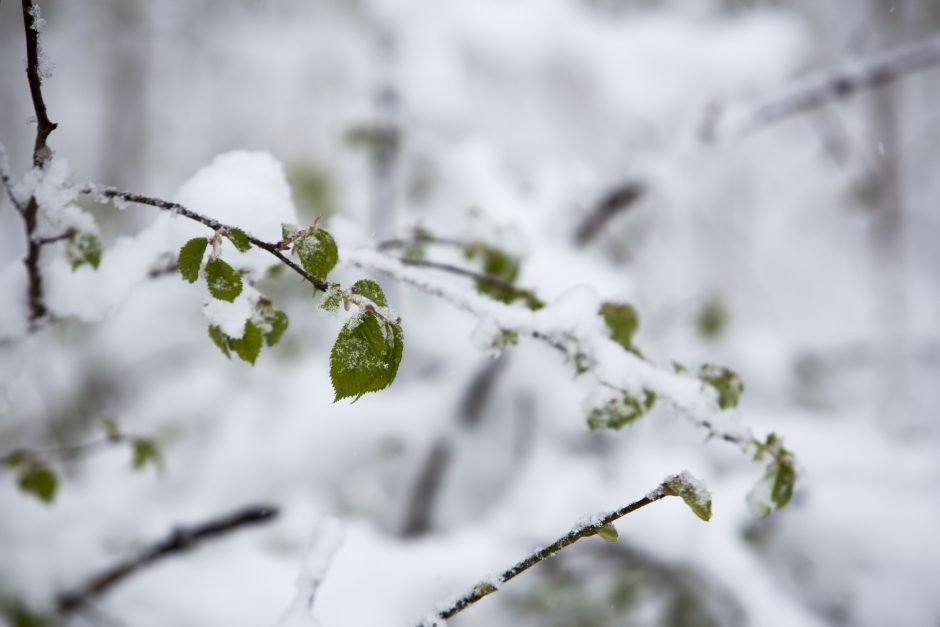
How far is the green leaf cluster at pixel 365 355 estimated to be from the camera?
0.43 metres

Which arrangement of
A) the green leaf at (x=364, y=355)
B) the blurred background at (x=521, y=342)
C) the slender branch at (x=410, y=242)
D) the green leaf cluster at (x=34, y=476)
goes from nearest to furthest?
the green leaf at (x=364, y=355)
the slender branch at (x=410, y=242)
the green leaf cluster at (x=34, y=476)
the blurred background at (x=521, y=342)

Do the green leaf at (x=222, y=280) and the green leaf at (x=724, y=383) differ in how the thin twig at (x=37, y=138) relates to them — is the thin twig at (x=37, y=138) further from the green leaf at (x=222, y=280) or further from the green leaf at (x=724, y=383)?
the green leaf at (x=724, y=383)

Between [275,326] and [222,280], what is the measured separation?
0.12m

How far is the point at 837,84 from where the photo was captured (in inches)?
49.2

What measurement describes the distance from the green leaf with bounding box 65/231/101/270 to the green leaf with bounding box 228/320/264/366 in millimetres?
215

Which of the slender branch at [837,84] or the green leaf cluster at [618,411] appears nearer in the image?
the green leaf cluster at [618,411]

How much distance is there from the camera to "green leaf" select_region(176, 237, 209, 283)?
456mm

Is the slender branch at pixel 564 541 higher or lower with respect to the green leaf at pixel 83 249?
lower

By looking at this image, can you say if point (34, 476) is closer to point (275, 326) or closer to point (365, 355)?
point (275, 326)

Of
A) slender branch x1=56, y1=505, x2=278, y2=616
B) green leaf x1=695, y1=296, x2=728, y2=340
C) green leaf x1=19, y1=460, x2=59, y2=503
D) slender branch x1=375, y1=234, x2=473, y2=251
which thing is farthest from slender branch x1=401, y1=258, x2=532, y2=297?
green leaf x1=695, y1=296, x2=728, y2=340

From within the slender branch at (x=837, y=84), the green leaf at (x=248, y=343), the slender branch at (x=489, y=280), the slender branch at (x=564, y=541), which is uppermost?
the slender branch at (x=837, y=84)

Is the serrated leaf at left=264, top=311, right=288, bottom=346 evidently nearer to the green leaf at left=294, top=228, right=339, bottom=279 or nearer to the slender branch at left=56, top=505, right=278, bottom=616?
the green leaf at left=294, top=228, right=339, bottom=279

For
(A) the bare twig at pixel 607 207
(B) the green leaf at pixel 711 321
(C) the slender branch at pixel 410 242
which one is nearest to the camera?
(C) the slender branch at pixel 410 242

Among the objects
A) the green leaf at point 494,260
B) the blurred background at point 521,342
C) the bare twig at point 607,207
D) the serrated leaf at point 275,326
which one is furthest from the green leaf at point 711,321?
the serrated leaf at point 275,326
